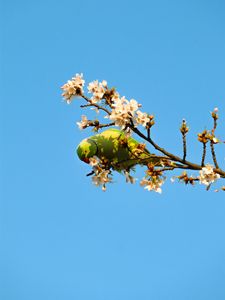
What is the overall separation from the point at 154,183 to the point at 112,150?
3.35 ft

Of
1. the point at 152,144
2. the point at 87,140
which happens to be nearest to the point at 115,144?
the point at 87,140

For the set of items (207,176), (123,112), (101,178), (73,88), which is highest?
(73,88)

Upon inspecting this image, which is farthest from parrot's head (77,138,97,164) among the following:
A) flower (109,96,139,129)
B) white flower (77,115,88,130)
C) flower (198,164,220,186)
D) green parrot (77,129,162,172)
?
flower (198,164,220,186)

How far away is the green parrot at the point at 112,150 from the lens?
629 centimetres

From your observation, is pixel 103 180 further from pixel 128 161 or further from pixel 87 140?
pixel 87 140

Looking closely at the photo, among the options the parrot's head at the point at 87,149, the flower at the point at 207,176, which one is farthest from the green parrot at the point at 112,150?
the flower at the point at 207,176

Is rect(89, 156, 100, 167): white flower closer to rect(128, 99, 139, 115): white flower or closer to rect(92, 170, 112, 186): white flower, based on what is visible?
rect(92, 170, 112, 186): white flower

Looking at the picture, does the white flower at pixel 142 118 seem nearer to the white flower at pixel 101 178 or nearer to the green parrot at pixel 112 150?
the green parrot at pixel 112 150

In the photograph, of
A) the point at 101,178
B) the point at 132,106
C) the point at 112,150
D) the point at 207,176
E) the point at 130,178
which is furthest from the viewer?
the point at 112,150

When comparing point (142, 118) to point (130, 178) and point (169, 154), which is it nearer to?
point (169, 154)

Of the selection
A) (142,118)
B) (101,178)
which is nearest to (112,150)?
(101,178)

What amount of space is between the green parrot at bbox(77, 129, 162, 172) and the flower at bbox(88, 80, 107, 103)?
635 millimetres

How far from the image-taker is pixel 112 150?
6.70m

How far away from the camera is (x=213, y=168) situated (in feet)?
19.3
